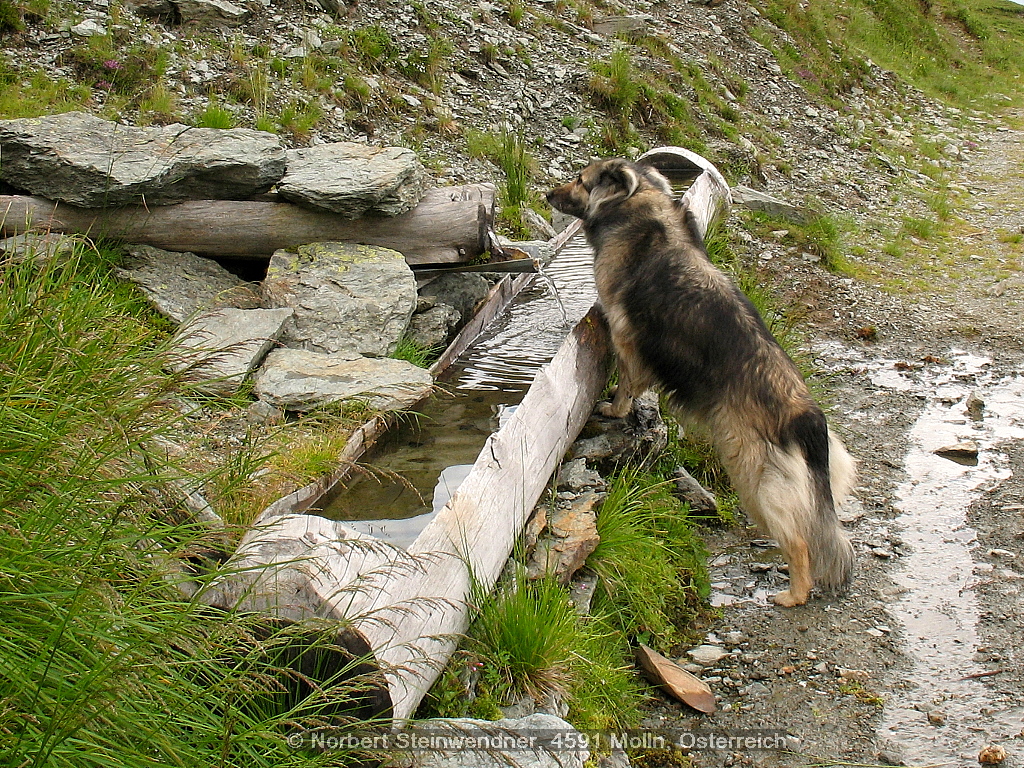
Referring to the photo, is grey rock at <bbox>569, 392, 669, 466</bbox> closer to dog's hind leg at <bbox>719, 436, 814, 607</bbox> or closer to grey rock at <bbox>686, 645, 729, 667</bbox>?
dog's hind leg at <bbox>719, 436, 814, 607</bbox>

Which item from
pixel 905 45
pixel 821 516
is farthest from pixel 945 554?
pixel 905 45

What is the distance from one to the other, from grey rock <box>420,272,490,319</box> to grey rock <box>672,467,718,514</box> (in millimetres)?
2424

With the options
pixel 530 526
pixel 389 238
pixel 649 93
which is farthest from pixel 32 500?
pixel 649 93

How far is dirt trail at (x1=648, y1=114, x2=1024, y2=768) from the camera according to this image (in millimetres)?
3619

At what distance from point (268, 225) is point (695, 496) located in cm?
370

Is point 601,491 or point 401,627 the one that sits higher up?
point 401,627

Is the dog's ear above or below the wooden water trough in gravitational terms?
above

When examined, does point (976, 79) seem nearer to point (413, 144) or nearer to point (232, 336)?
point (413, 144)

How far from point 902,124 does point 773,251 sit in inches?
376

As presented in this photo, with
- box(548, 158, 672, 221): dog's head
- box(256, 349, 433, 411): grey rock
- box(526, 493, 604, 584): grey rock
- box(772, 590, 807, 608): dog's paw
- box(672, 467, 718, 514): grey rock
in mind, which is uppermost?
box(548, 158, 672, 221): dog's head

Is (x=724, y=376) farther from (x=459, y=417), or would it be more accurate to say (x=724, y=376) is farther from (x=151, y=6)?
(x=151, y=6)

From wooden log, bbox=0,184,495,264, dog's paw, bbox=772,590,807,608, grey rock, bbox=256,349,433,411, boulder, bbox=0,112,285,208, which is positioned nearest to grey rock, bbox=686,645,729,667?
dog's paw, bbox=772,590,807,608

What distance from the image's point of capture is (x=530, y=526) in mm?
4133

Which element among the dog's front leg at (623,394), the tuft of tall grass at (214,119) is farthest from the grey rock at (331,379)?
the tuft of tall grass at (214,119)
